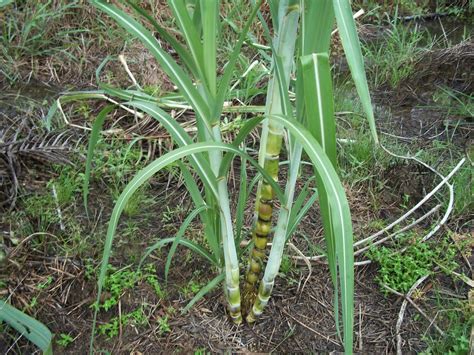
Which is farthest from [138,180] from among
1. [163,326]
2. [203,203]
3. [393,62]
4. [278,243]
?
[393,62]

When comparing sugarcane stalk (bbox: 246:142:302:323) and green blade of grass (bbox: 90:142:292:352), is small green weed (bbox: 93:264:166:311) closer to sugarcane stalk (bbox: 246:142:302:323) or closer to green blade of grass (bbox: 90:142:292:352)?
sugarcane stalk (bbox: 246:142:302:323)

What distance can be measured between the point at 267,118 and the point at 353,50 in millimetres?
233

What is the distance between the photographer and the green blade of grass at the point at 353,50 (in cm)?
60

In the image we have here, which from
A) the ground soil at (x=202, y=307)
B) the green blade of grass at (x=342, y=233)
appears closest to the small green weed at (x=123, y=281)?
the ground soil at (x=202, y=307)

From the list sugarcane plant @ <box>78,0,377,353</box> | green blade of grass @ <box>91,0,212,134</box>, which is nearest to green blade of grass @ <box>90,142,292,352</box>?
sugarcane plant @ <box>78,0,377,353</box>

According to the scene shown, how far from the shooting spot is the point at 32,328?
38.6 inches

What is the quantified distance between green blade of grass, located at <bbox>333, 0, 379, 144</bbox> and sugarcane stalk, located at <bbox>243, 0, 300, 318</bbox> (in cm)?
16

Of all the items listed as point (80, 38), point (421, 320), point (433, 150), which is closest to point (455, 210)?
point (433, 150)

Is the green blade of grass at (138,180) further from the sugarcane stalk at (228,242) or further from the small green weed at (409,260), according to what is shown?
the small green weed at (409,260)

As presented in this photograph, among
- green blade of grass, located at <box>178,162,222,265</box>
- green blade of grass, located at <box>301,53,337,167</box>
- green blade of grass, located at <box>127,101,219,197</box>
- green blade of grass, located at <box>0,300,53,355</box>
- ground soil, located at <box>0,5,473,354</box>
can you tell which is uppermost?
green blade of grass, located at <box>301,53,337,167</box>

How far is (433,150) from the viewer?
1.81m

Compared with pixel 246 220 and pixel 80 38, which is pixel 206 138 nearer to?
pixel 246 220

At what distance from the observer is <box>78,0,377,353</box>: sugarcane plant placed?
637 millimetres

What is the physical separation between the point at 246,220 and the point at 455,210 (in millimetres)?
664
